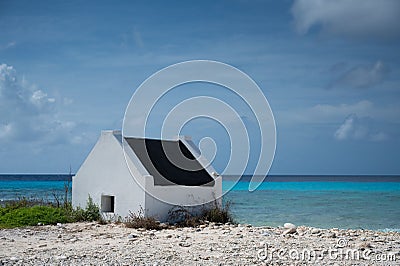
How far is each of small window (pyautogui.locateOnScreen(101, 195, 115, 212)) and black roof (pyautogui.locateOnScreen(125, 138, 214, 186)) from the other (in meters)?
1.73

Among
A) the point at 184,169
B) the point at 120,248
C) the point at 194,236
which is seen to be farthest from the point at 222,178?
the point at 120,248

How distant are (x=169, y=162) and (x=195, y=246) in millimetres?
6596

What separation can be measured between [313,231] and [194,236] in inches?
124

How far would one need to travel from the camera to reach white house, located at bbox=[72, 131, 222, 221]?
653 inches

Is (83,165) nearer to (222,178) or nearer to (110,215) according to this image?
(110,215)

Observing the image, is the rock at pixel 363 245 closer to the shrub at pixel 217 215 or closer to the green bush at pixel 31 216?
the shrub at pixel 217 215

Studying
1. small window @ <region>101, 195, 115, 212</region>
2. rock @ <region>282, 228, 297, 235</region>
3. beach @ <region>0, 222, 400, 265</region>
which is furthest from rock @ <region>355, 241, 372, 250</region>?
small window @ <region>101, 195, 115, 212</region>

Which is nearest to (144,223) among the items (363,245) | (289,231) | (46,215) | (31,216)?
(46,215)

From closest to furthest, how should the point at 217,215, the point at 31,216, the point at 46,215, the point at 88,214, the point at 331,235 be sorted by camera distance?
the point at 331,235
the point at 31,216
the point at 46,215
the point at 217,215
the point at 88,214

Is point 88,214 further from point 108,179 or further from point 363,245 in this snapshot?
point 363,245

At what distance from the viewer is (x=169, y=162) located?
18484mm

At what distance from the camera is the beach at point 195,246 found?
10.6 m

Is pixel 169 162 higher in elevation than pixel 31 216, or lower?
higher

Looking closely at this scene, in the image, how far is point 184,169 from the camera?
18.7 metres
